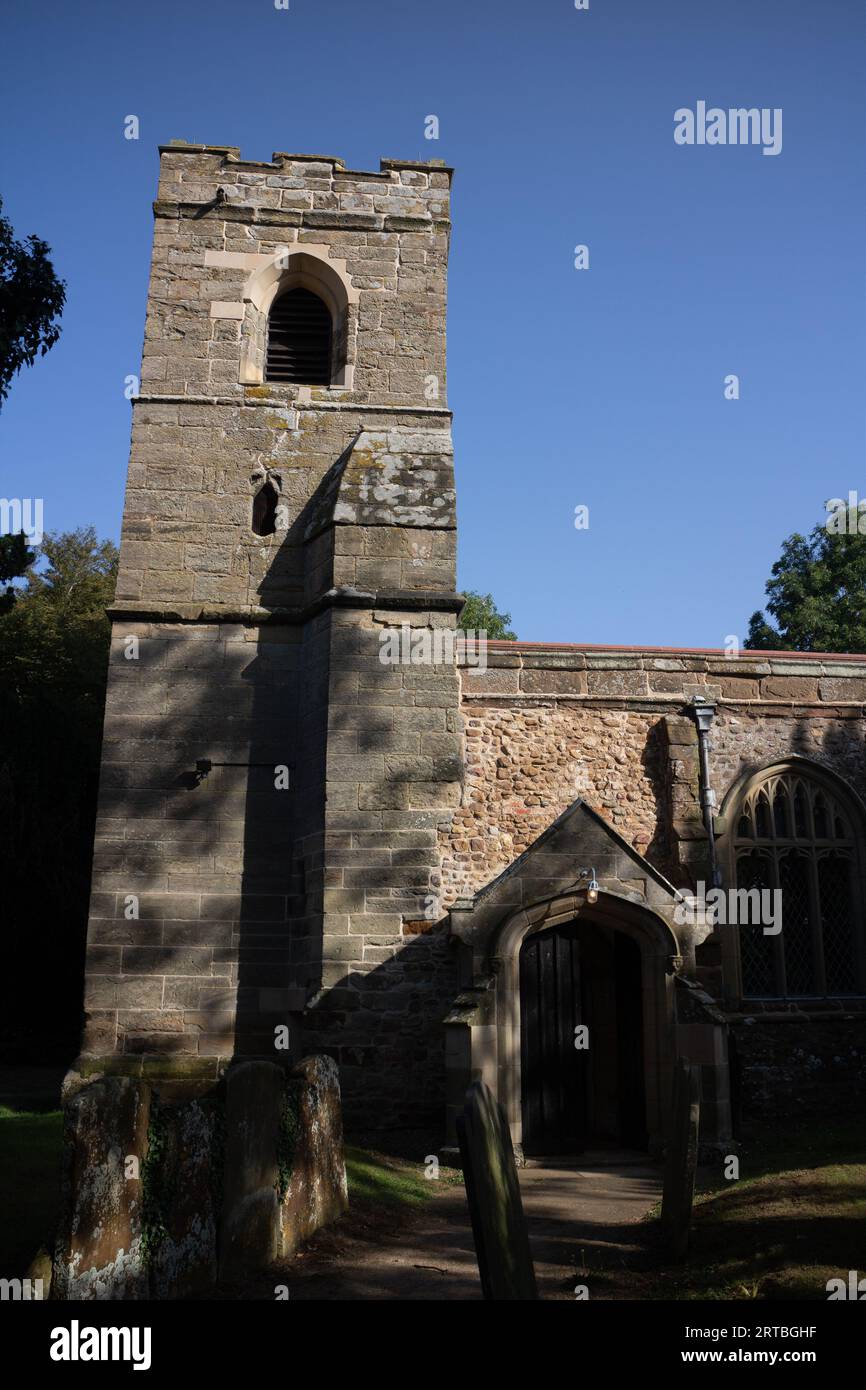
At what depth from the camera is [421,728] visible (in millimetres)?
11828

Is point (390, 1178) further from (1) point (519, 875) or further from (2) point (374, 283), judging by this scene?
(2) point (374, 283)

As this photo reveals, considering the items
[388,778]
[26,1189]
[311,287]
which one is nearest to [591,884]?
[388,778]

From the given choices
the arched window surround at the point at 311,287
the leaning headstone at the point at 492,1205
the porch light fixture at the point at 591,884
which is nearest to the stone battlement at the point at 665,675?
the porch light fixture at the point at 591,884

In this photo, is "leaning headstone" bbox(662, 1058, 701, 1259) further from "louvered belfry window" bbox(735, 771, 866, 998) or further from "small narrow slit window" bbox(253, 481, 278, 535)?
"small narrow slit window" bbox(253, 481, 278, 535)

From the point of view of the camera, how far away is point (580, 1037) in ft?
38.3

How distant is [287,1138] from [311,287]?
11.7 meters

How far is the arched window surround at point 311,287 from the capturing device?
46.5 ft

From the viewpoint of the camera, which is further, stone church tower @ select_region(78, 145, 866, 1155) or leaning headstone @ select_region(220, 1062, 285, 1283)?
stone church tower @ select_region(78, 145, 866, 1155)

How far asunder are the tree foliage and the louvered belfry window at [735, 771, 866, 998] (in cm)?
1187

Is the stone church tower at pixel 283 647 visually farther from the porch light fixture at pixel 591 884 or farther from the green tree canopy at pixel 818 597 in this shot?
the green tree canopy at pixel 818 597

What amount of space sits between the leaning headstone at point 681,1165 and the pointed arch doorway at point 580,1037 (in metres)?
4.22

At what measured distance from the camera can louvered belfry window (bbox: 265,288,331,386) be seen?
14.4m

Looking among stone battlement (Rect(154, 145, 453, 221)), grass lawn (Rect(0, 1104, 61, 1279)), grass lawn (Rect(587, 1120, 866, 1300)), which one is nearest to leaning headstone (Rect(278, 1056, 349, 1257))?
grass lawn (Rect(0, 1104, 61, 1279))
